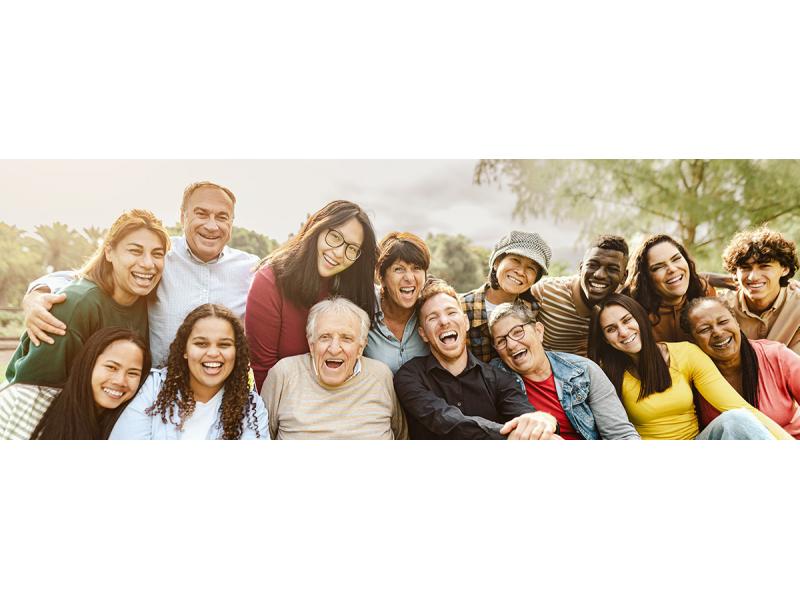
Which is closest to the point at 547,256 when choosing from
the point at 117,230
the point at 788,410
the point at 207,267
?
the point at 788,410

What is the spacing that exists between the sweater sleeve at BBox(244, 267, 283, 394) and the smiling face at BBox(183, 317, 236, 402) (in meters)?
0.13

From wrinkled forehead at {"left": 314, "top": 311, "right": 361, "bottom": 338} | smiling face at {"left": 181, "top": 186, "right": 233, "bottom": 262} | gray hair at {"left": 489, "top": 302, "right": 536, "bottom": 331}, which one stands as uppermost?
smiling face at {"left": 181, "top": 186, "right": 233, "bottom": 262}

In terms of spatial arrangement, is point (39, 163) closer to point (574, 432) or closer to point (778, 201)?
point (574, 432)

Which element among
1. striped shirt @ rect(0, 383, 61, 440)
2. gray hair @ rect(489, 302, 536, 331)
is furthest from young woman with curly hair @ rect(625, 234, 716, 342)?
striped shirt @ rect(0, 383, 61, 440)

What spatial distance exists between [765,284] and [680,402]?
0.92 meters

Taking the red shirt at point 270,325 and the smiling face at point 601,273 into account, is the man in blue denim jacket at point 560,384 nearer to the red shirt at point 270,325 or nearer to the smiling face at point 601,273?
the smiling face at point 601,273

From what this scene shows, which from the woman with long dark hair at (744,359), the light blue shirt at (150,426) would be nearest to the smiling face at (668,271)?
the woman with long dark hair at (744,359)

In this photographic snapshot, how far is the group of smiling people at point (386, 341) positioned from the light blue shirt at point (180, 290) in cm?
1

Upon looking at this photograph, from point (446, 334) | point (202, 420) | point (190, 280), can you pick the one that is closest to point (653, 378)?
point (446, 334)

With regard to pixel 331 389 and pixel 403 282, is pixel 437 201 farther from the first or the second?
pixel 331 389

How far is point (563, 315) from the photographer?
153 inches

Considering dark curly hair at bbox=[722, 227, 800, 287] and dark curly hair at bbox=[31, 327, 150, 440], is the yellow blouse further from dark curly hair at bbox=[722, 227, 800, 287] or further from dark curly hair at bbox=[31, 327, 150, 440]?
dark curly hair at bbox=[31, 327, 150, 440]

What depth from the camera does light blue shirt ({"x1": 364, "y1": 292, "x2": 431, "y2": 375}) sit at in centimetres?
376

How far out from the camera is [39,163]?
12.6 ft
